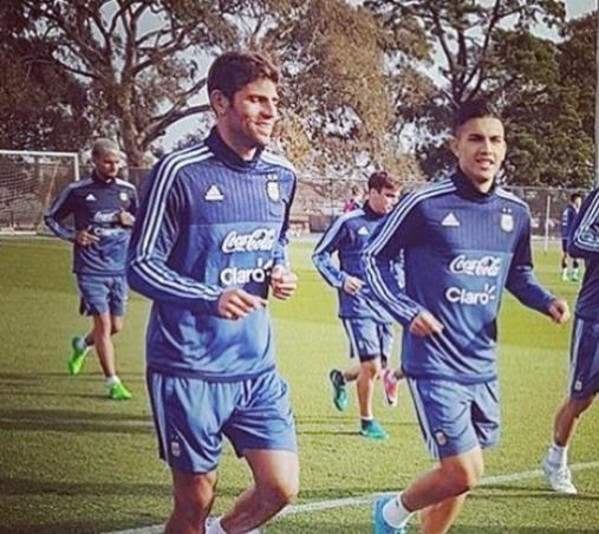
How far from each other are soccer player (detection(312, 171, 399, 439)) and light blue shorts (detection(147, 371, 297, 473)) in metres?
0.43

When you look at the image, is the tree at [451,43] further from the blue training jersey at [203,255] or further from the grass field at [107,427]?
the blue training jersey at [203,255]

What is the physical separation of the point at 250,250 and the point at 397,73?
2.13ft

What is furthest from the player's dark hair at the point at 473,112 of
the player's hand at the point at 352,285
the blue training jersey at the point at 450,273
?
the player's hand at the point at 352,285

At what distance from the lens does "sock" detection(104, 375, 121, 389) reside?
2.24 meters

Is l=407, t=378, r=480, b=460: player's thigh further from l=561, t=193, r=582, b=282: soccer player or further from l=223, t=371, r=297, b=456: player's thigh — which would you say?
l=561, t=193, r=582, b=282: soccer player

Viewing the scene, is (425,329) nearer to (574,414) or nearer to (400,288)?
(400,288)

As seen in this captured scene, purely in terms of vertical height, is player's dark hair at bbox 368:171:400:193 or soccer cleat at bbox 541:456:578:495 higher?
player's dark hair at bbox 368:171:400:193

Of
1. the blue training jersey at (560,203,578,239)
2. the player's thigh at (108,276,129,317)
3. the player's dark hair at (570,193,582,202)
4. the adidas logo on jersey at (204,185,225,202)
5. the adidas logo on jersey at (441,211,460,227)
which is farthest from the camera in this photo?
the player's dark hair at (570,193,582,202)

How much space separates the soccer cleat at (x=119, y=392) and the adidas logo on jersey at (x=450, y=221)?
0.74 metres

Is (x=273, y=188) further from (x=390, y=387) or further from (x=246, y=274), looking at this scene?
(x=390, y=387)

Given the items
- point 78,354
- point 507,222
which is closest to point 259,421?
point 78,354

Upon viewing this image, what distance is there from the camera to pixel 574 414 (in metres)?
2.82

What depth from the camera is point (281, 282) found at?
80.4 inches

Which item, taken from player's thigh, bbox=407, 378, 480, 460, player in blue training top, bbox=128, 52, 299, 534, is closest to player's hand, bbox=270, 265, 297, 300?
player in blue training top, bbox=128, 52, 299, 534
